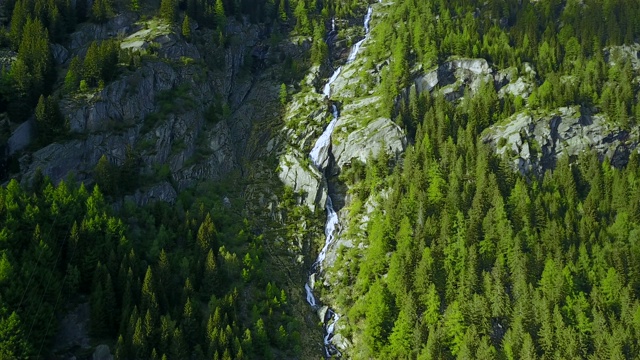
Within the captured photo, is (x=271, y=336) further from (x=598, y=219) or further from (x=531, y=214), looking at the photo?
(x=598, y=219)

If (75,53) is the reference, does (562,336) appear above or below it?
below

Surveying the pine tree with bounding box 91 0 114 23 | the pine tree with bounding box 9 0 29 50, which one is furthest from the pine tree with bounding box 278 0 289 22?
the pine tree with bounding box 9 0 29 50

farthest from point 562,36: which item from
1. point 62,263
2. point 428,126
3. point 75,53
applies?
point 62,263

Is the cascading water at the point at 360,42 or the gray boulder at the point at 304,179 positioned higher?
the cascading water at the point at 360,42

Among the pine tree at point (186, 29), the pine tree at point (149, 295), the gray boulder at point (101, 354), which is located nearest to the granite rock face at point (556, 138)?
the pine tree at point (149, 295)

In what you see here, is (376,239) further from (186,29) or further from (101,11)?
(101,11)

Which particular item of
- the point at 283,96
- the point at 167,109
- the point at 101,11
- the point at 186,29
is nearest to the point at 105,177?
the point at 167,109

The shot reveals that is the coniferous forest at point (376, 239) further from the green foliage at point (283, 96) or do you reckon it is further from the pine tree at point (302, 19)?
the pine tree at point (302, 19)

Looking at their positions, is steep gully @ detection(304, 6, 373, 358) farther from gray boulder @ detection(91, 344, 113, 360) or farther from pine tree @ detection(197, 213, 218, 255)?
gray boulder @ detection(91, 344, 113, 360)

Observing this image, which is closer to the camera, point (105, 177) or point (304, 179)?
point (105, 177)
